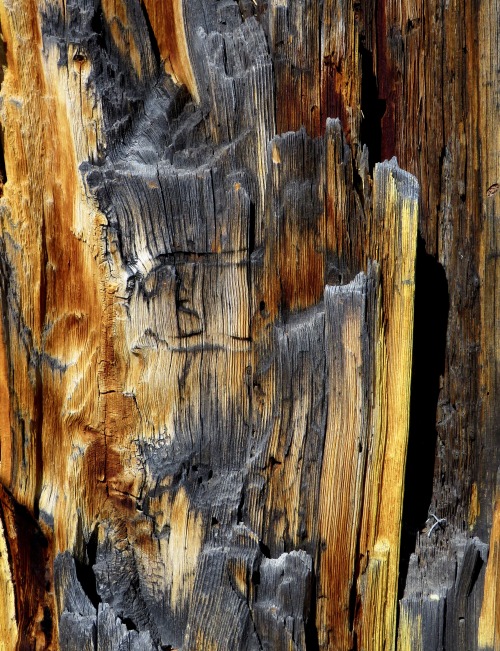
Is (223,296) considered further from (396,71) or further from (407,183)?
(396,71)

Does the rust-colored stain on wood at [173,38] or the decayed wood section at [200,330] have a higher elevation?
the rust-colored stain on wood at [173,38]

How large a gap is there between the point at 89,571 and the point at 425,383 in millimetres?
885

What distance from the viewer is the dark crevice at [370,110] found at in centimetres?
157

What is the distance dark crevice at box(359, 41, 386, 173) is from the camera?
5.15 ft

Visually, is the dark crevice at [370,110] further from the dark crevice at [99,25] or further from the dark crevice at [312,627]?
the dark crevice at [312,627]

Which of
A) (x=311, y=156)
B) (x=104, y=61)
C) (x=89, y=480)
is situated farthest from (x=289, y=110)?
(x=89, y=480)

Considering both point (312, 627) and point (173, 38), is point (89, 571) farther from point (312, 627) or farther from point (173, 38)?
point (173, 38)

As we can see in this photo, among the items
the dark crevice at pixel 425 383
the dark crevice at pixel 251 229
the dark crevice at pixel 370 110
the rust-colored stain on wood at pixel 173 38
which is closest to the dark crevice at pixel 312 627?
the dark crevice at pixel 425 383

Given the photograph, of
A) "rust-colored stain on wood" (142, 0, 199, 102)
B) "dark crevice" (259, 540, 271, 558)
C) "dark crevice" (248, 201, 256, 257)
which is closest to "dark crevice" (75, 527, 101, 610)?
"dark crevice" (259, 540, 271, 558)

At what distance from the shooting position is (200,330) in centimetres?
150

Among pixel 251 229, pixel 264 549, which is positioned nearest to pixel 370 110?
pixel 251 229

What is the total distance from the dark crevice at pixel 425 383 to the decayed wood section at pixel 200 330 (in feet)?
0.50

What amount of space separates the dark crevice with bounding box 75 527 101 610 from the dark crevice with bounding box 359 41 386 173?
102 centimetres

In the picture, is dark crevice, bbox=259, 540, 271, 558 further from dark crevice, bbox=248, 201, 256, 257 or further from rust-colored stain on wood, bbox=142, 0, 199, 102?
rust-colored stain on wood, bbox=142, 0, 199, 102
